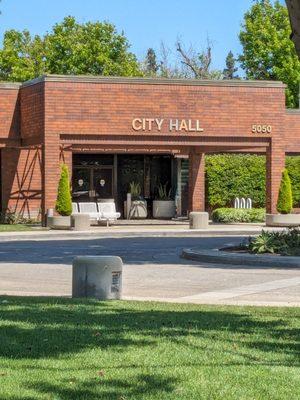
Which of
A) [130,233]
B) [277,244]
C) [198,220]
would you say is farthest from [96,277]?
[198,220]

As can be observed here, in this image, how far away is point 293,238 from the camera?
22.4 m

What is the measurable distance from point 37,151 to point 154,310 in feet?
95.5

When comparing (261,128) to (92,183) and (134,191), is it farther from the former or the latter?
(92,183)

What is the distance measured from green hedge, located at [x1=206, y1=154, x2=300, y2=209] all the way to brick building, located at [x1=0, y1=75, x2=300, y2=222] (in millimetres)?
2594

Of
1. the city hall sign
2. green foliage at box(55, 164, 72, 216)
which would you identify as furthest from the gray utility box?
the city hall sign

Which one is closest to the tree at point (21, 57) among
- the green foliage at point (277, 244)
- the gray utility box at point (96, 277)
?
the green foliage at point (277, 244)

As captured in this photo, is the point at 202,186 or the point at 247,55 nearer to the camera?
the point at 202,186

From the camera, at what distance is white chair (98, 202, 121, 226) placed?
38.6 metres

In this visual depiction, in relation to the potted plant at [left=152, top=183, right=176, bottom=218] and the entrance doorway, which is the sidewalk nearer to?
the entrance doorway

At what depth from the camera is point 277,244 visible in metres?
22.2

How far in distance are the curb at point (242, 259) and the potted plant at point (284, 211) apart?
14211mm

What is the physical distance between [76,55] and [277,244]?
45839 millimetres

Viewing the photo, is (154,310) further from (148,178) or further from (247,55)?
(247,55)

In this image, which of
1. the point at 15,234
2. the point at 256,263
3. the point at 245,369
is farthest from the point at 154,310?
the point at 15,234
